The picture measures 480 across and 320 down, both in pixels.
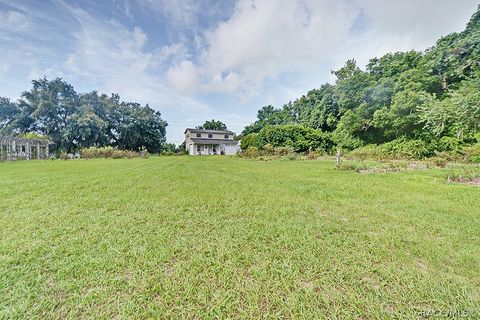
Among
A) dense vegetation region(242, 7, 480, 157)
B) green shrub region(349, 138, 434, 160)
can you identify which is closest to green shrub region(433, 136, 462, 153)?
dense vegetation region(242, 7, 480, 157)

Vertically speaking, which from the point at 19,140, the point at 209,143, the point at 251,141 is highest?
the point at 251,141

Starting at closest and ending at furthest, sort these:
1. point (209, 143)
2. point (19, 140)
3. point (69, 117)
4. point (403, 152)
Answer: point (403, 152)
point (19, 140)
point (69, 117)
point (209, 143)

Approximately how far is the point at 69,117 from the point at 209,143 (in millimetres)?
22432

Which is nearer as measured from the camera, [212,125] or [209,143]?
[209,143]

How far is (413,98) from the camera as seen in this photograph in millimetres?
18219

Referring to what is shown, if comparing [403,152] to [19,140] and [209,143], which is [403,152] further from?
[19,140]

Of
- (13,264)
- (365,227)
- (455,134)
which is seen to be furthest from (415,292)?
(455,134)

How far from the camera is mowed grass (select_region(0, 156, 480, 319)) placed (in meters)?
1.62

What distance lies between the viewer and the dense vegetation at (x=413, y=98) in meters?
15.5

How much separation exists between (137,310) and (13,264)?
168cm

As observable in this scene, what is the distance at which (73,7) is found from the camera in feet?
26.1

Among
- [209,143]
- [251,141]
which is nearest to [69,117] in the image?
[209,143]

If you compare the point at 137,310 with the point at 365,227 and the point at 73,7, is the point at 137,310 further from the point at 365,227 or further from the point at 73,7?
the point at 73,7

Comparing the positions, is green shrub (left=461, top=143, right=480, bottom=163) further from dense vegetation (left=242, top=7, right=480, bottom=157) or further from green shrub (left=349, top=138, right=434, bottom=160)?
green shrub (left=349, top=138, right=434, bottom=160)
